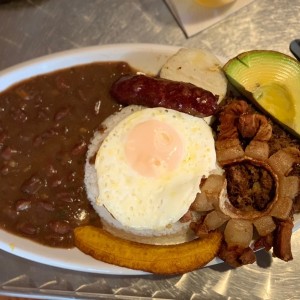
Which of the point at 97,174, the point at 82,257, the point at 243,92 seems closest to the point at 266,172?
the point at 243,92

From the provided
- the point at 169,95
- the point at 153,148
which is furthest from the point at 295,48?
the point at 153,148

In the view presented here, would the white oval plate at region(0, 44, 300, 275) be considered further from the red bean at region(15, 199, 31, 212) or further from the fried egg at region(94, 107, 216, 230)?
the fried egg at region(94, 107, 216, 230)

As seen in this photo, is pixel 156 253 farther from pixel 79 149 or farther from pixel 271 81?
pixel 271 81

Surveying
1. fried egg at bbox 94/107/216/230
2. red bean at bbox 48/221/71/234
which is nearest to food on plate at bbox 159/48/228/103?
fried egg at bbox 94/107/216/230

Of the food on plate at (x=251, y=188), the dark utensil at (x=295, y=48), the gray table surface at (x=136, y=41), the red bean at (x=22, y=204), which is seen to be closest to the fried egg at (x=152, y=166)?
the food on plate at (x=251, y=188)

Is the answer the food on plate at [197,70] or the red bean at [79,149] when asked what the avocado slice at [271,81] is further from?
the red bean at [79,149]

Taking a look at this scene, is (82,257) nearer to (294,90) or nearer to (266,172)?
(266,172)
